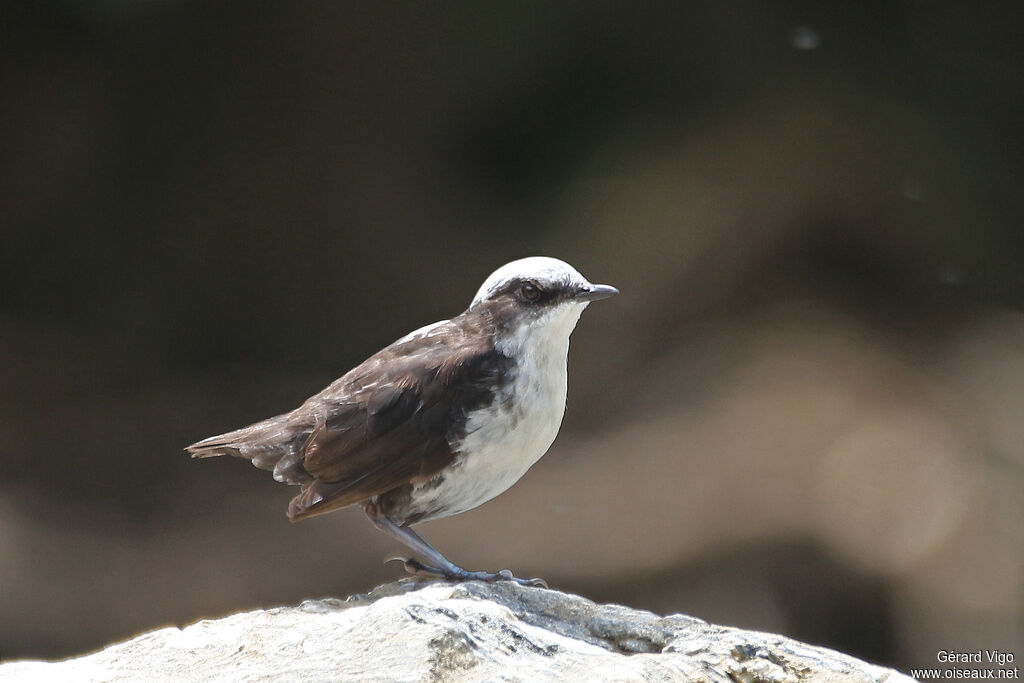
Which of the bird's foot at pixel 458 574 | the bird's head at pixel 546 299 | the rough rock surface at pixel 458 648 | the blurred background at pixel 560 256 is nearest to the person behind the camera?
the rough rock surface at pixel 458 648

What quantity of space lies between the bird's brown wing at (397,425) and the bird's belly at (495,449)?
5cm

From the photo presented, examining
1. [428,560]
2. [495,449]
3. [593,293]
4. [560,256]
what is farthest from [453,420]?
[560,256]

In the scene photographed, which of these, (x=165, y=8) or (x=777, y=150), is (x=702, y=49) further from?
(x=165, y=8)

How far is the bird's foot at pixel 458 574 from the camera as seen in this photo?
411 cm

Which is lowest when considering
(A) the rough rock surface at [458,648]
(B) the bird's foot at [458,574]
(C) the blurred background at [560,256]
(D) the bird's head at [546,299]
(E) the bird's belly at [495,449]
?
(A) the rough rock surface at [458,648]

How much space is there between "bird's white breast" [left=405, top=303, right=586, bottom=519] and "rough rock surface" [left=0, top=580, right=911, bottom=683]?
37 centimetres

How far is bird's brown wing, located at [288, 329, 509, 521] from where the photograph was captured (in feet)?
13.6

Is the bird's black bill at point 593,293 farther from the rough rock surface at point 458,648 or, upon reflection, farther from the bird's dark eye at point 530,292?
the rough rock surface at point 458,648

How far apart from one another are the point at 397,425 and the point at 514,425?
17.0 inches

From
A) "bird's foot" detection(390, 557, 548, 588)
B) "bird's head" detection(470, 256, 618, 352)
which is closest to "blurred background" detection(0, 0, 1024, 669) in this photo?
"bird's foot" detection(390, 557, 548, 588)

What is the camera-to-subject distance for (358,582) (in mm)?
8867

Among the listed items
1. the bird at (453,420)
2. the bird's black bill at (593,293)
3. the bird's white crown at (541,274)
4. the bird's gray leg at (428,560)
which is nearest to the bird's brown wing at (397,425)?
the bird at (453,420)

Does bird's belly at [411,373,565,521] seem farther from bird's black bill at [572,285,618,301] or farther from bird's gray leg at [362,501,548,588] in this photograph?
bird's black bill at [572,285,618,301]

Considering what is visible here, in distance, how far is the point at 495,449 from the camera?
414 cm
